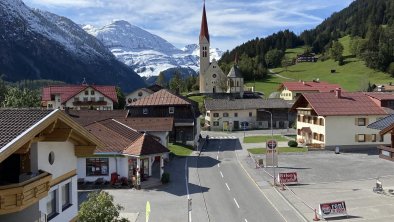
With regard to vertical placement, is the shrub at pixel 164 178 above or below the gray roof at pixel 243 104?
below

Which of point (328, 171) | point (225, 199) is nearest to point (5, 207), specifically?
point (225, 199)

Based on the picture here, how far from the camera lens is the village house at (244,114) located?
92875 millimetres

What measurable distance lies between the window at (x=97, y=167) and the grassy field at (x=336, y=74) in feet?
329

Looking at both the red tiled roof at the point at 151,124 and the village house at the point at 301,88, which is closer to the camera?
the red tiled roof at the point at 151,124

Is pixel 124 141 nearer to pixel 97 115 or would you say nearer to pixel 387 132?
pixel 97 115

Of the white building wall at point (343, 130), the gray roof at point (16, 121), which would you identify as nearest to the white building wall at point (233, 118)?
the white building wall at point (343, 130)

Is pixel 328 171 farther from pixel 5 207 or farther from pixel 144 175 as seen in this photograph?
pixel 5 207

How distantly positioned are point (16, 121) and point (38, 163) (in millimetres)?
1543

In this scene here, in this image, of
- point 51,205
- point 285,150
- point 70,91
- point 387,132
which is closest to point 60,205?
point 51,205

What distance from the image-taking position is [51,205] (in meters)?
12.7

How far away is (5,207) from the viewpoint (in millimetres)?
8953

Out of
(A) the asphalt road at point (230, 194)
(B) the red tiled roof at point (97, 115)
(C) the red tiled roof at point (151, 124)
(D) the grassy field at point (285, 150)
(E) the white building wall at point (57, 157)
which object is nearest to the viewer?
(E) the white building wall at point (57, 157)

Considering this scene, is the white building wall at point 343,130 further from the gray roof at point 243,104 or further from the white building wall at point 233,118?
the white building wall at point 233,118

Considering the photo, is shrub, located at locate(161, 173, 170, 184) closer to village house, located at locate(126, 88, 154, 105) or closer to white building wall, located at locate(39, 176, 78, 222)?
white building wall, located at locate(39, 176, 78, 222)
